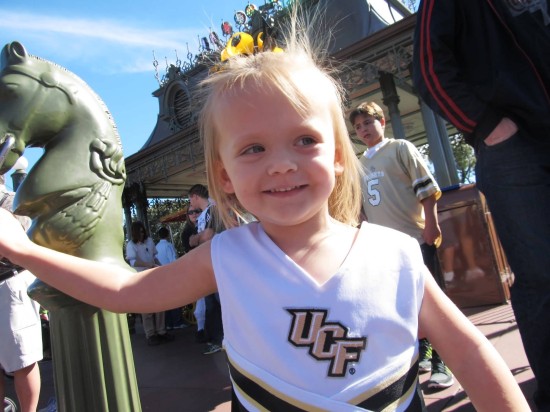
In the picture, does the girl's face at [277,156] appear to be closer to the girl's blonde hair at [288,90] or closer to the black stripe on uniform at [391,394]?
the girl's blonde hair at [288,90]

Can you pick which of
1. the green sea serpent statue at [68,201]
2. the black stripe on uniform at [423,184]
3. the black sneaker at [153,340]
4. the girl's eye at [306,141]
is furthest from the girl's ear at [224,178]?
the black sneaker at [153,340]

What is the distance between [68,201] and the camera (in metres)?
1.26

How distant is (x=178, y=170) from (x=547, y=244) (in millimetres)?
10529

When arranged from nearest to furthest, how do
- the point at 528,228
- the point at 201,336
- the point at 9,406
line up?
1. the point at 528,228
2. the point at 9,406
3. the point at 201,336

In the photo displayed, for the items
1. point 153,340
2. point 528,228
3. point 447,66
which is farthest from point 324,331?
point 153,340

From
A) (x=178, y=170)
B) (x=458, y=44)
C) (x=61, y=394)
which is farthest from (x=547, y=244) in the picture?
(x=178, y=170)

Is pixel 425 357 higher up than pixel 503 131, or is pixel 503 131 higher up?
pixel 503 131

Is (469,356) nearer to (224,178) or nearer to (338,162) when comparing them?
(338,162)

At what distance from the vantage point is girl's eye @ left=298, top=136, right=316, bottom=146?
3.31 feet

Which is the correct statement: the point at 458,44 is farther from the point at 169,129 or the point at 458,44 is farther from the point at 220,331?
the point at 169,129

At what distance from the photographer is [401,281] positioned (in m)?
0.99

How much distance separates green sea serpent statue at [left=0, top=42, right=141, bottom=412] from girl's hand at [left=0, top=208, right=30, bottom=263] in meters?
0.14

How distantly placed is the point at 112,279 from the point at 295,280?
0.44 m

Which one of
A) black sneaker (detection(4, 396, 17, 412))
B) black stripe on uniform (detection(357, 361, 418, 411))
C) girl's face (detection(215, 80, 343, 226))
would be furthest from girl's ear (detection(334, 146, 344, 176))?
black sneaker (detection(4, 396, 17, 412))
